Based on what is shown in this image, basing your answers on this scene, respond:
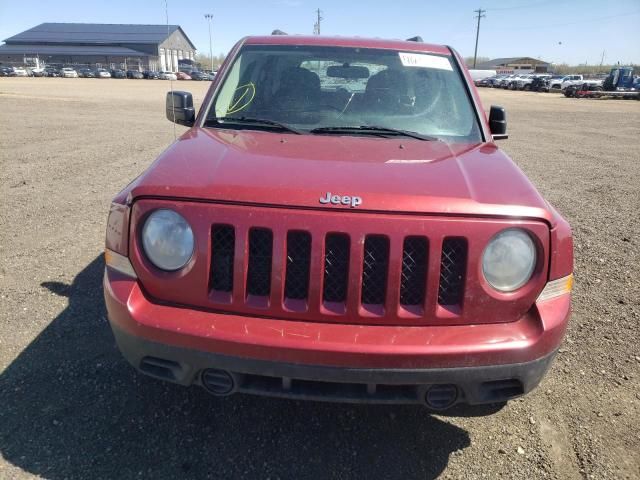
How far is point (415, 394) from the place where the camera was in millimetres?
2072

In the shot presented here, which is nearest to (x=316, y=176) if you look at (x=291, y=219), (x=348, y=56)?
(x=291, y=219)

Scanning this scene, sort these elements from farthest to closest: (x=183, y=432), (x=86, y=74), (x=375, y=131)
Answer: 1. (x=86, y=74)
2. (x=375, y=131)
3. (x=183, y=432)

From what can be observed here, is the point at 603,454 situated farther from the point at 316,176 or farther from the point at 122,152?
the point at 122,152

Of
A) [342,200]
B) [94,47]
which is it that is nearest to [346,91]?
[342,200]

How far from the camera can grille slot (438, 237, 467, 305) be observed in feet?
6.71

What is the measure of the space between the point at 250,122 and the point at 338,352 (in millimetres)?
1790

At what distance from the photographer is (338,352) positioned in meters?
1.94

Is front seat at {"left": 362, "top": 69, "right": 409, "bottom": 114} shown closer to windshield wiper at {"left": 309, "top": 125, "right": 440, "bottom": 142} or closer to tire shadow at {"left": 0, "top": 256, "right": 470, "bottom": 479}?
windshield wiper at {"left": 309, "top": 125, "right": 440, "bottom": 142}

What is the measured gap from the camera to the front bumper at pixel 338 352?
1.95 meters

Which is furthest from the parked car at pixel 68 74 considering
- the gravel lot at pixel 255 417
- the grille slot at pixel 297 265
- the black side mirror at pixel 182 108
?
the grille slot at pixel 297 265

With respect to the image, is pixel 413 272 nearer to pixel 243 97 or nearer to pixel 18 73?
pixel 243 97

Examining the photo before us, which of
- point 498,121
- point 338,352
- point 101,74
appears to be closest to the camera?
point 338,352

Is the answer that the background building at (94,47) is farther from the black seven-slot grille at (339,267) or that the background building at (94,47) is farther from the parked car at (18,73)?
the black seven-slot grille at (339,267)

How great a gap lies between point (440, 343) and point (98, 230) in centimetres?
457
